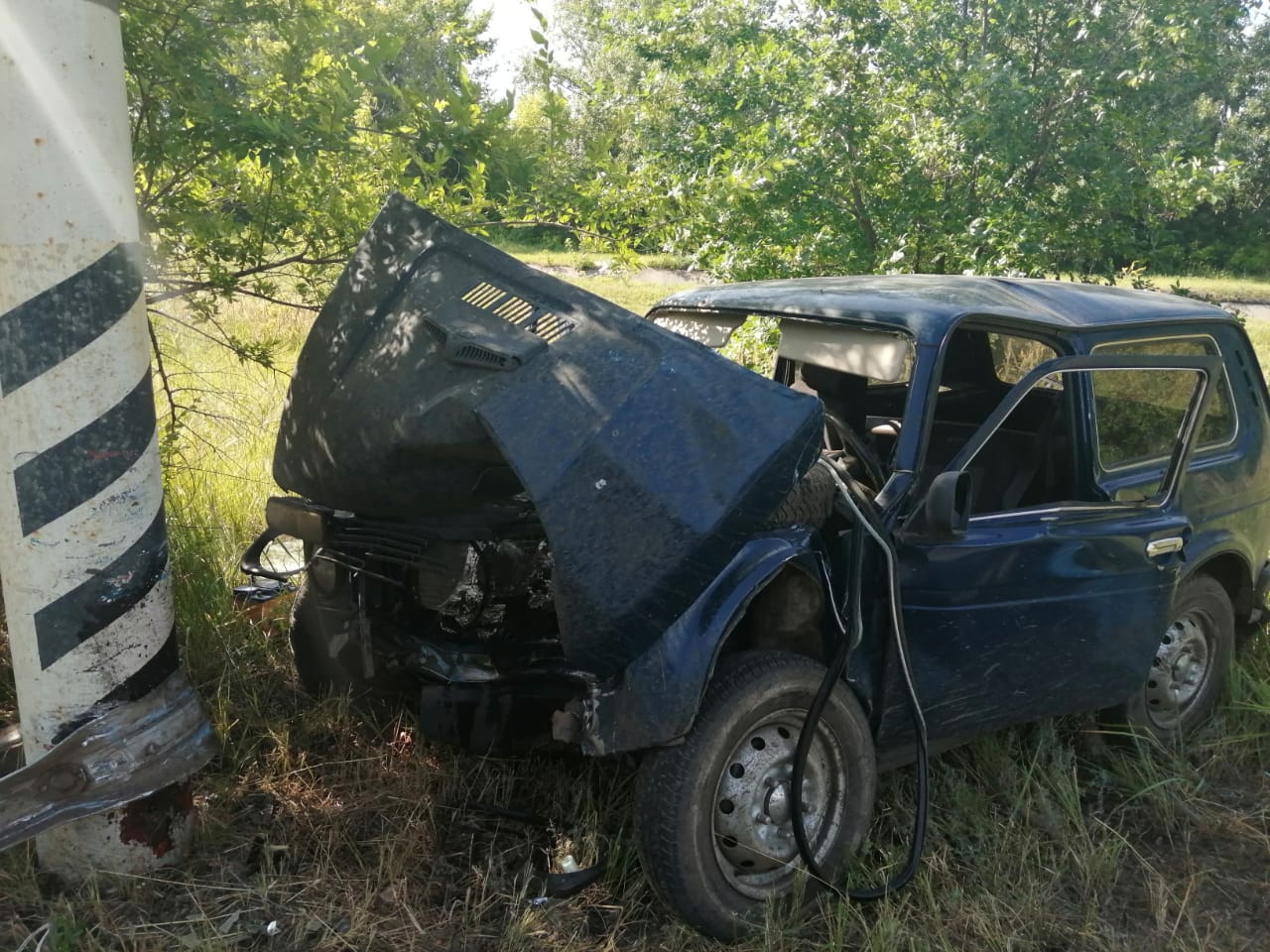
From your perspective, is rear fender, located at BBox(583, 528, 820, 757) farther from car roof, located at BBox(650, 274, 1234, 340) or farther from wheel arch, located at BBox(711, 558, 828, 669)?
car roof, located at BBox(650, 274, 1234, 340)

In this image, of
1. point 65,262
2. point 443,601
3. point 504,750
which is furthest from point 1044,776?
point 65,262

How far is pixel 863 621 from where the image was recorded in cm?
313

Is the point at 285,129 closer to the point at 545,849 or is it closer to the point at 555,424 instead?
the point at 555,424

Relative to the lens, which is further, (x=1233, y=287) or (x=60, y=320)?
(x=1233, y=287)

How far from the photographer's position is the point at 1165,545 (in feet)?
12.0

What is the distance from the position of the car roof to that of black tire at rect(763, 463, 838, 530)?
553mm

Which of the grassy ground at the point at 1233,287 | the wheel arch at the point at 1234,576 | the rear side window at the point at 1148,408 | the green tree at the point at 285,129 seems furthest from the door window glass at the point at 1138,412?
the grassy ground at the point at 1233,287

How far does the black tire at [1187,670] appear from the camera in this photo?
158 inches

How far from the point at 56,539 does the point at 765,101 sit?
601 cm

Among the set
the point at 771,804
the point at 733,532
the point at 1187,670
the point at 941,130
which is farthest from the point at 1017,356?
the point at 941,130

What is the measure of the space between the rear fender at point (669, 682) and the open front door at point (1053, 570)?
26.5 inches

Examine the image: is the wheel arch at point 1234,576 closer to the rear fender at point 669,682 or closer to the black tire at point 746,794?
the black tire at point 746,794

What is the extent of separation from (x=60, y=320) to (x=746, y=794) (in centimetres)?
220

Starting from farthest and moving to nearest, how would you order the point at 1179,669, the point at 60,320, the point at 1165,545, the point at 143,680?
the point at 1179,669 → the point at 1165,545 → the point at 143,680 → the point at 60,320
